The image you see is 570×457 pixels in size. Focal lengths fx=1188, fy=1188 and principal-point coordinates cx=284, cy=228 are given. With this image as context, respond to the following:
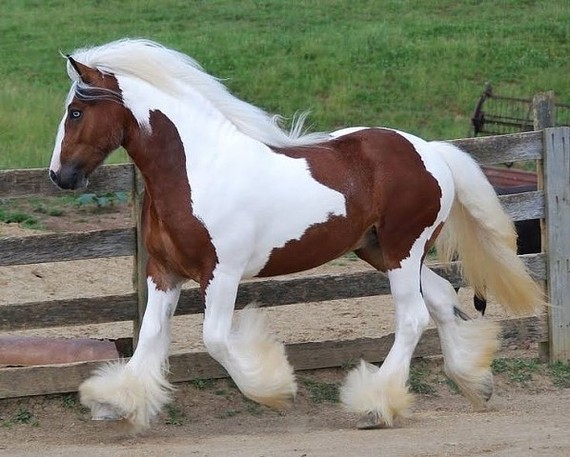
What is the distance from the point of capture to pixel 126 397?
6.05 meters

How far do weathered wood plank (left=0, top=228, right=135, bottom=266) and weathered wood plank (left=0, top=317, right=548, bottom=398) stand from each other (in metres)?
0.63

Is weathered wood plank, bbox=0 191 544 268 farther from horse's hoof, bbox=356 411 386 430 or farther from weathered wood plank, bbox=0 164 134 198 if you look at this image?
horse's hoof, bbox=356 411 386 430

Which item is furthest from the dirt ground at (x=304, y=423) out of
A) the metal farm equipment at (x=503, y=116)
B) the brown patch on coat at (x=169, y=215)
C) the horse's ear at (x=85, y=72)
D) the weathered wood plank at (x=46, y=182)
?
the metal farm equipment at (x=503, y=116)

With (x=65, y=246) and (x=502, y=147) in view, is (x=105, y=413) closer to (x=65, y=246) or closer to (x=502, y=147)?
(x=65, y=246)

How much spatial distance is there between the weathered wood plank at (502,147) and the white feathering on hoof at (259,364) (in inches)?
80.7

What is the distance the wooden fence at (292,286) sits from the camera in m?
6.75

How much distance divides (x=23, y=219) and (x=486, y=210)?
226 inches

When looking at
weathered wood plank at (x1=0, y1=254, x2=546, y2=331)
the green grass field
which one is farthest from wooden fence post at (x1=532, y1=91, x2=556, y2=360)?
the green grass field

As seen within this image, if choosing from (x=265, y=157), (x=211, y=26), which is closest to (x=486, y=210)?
(x=265, y=157)

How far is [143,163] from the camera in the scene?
6285mm

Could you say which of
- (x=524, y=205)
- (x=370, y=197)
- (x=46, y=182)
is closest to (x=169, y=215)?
(x=46, y=182)

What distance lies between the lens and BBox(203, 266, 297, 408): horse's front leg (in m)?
6.13

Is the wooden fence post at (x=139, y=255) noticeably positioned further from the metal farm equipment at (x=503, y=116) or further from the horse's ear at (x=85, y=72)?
the metal farm equipment at (x=503, y=116)

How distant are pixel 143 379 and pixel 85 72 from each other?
1.61 meters
